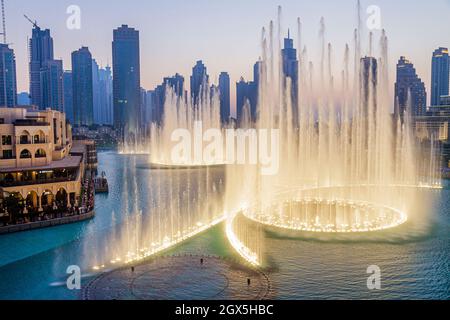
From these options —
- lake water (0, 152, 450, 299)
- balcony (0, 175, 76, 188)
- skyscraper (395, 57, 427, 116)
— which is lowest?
lake water (0, 152, 450, 299)

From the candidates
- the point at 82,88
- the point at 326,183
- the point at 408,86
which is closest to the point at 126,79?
the point at 82,88

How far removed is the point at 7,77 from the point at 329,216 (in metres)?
147

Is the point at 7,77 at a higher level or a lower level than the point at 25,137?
higher

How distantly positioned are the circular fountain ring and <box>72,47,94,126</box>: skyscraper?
143395 mm

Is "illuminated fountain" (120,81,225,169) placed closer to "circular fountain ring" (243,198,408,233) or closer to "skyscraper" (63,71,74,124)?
"circular fountain ring" (243,198,408,233)

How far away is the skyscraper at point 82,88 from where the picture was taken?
522ft

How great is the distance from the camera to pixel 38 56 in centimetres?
16112

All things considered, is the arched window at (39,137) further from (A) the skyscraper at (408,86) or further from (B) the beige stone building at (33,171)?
(A) the skyscraper at (408,86)

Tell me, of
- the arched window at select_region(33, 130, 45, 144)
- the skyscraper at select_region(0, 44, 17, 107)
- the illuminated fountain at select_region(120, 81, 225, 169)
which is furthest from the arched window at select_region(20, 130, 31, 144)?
the skyscraper at select_region(0, 44, 17, 107)

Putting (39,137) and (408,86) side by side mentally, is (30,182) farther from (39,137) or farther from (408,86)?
(408,86)

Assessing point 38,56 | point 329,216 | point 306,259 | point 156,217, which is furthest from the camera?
point 38,56

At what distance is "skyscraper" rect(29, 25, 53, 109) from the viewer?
502 feet
